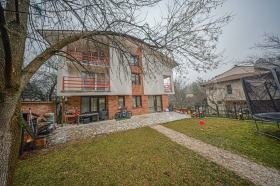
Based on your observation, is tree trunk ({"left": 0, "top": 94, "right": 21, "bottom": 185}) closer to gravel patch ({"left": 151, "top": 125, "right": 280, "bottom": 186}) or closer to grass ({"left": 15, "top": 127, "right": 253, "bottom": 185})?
grass ({"left": 15, "top": 127, "right": 253, "bottom": 185})

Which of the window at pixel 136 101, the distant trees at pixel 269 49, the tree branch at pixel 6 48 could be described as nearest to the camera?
the tree branch at pixel 6 48

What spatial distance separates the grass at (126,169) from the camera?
2.21 metres

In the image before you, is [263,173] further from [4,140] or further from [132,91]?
[132,91]

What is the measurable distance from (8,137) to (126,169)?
2.40 metres

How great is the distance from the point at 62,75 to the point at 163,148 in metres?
9.20

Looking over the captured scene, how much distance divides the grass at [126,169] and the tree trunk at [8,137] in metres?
1.51

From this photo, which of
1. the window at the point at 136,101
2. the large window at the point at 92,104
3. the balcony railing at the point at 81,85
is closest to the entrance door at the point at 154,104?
the window at the point at 136,101

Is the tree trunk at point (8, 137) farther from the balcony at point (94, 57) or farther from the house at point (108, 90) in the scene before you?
the house at point (108, 90)

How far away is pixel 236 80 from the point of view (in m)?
14.6

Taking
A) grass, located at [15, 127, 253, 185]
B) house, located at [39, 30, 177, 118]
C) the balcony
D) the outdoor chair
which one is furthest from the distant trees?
the balcony

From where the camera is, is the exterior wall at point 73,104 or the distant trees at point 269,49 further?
the exterior wall at point 73,104

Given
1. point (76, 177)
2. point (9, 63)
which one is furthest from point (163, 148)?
point (9, 63)

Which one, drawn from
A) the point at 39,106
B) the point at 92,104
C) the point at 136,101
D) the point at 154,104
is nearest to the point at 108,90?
the point at 92,104

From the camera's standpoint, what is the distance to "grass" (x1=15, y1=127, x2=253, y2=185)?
7.24 feet
